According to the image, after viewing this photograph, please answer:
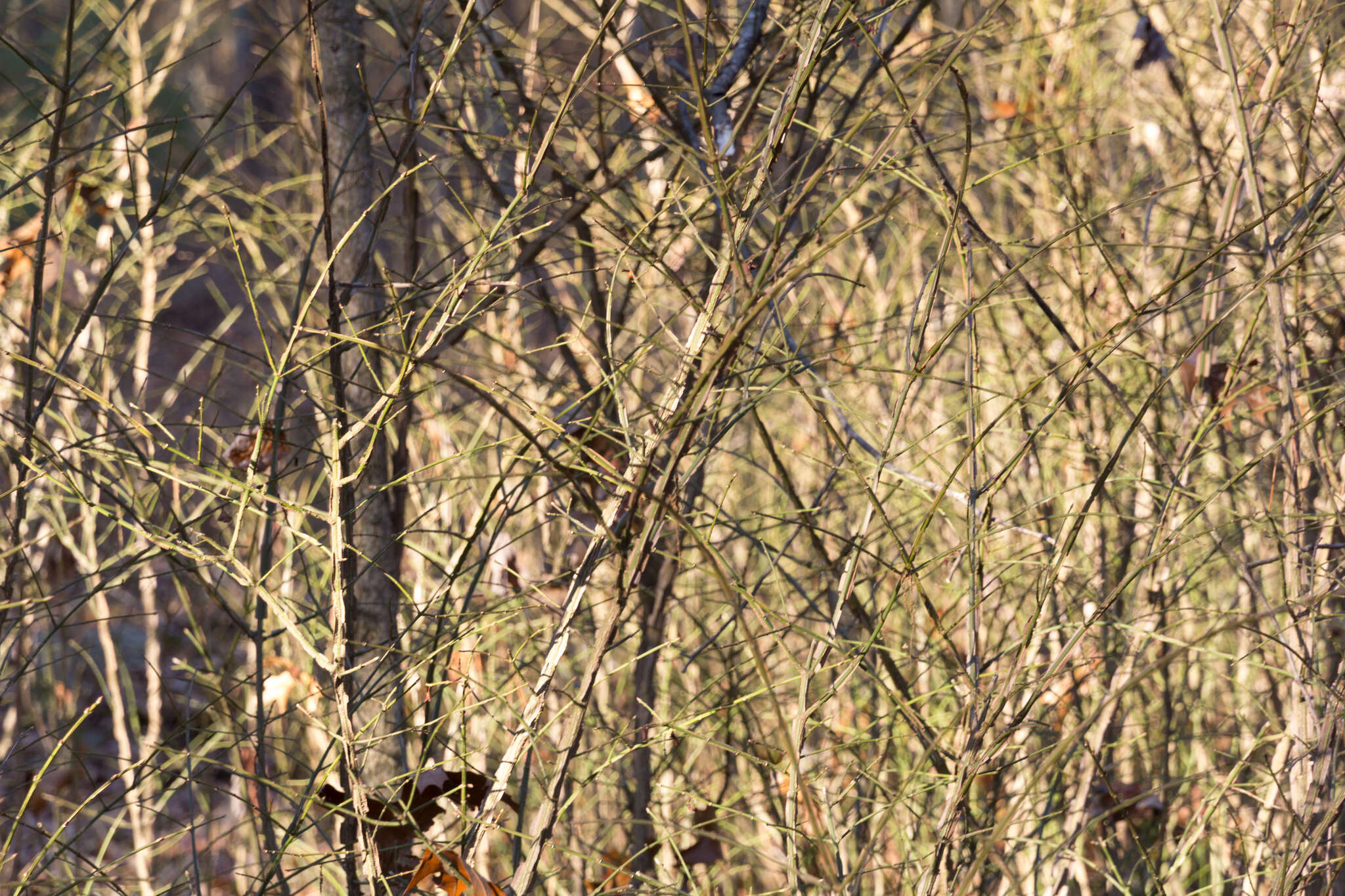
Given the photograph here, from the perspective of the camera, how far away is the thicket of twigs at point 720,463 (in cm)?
90

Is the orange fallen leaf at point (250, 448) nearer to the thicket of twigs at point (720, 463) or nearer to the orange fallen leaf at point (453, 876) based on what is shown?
the thicket of twigs at point (720, 463)

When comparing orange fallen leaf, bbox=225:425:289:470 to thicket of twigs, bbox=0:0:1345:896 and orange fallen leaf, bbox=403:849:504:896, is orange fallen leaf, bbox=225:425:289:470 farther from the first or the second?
orange fallen leaf, bbox=403:849:504:896

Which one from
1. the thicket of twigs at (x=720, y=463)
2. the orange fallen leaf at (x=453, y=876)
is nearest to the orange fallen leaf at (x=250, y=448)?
the thicket of twigs at (x=720, y=463)

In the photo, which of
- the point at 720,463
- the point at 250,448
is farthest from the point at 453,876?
the point at 720,463

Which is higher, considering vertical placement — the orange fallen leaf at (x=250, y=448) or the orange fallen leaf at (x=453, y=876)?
the orange fallen leaf at (x=250, y=448)

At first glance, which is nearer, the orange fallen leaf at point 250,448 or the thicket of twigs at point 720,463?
the thicket of twigs at point 720,463

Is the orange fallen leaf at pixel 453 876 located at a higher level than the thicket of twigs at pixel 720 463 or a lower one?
lower

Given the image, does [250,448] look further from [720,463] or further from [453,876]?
[720,463]

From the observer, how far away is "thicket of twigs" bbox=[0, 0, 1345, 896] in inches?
35.4

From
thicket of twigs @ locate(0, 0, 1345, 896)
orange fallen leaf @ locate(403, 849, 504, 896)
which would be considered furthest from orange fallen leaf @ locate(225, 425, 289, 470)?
orange fallen leaf @ locate(403, 849, 504, 896)

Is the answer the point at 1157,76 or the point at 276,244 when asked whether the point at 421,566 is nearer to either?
the point at 276,244

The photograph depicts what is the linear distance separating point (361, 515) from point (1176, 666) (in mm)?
1749

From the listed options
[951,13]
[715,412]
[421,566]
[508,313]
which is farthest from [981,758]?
[951,13]

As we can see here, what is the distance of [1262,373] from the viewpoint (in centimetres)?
167
